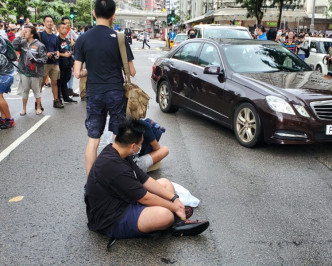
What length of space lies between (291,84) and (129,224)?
371 cm

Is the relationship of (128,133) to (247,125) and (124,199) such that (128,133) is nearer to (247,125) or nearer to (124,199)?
(124,199)

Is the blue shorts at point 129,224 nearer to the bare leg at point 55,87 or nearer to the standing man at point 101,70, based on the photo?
the standing man at point 101,70

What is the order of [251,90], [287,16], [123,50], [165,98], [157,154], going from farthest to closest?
[287,16] < [165,98] < [251,90] < [157,154] < [123,50]

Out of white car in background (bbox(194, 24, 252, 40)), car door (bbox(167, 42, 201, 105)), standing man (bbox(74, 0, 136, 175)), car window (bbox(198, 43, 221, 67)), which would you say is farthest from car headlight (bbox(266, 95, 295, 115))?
white car in background (bbox(194, 24, 252, 40))

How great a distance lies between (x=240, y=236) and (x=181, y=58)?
5.14 m

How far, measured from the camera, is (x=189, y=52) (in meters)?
7.89

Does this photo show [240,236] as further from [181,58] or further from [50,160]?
[181,58]

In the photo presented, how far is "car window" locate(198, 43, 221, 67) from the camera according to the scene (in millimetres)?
7043

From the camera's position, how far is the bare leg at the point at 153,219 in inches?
127

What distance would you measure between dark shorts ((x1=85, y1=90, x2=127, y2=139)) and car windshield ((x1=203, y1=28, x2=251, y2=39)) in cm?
878

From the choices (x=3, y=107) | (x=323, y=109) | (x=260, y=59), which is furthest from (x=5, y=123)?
(x=323, y=109)

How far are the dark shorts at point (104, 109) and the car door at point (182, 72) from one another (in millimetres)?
3202

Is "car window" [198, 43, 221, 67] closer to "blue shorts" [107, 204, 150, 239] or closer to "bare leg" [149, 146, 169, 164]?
"bare leg" [149, 146, 169, 164]

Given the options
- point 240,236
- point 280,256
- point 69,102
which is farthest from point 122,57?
point 69,102
